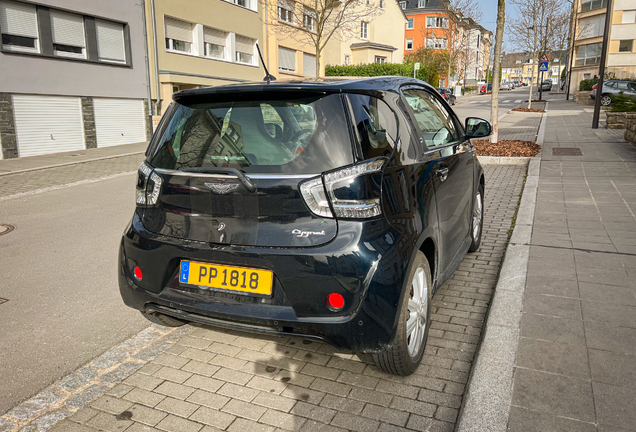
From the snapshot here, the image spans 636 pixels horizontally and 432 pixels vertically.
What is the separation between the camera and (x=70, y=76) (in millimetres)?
17828

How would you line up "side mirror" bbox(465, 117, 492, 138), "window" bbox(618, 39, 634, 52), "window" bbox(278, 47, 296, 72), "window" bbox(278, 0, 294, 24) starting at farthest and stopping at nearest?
"window" bbox(618, 39, 634, 52), "window" bbox(278, 47, 296, 72), "window" bbox(278, 0, 294, 24), "side mirror" bbox(465, 117, 492, 138)

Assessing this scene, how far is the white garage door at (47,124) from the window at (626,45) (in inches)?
2155

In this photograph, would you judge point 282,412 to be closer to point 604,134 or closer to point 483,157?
point 483,157

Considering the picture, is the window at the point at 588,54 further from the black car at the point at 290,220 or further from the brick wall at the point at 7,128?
the black car at the point at 290,220

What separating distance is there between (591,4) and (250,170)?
66.6 m

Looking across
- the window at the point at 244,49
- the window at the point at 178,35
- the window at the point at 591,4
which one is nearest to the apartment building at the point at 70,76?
the window at the point at 178,35

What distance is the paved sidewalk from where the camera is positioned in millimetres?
2646

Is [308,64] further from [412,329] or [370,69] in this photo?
[412,329]

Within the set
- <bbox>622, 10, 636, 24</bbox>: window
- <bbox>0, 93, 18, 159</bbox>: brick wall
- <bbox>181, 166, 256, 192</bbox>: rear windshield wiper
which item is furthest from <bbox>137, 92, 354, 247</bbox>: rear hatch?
<bbox>622, 10, 636, 24</bbox>: window

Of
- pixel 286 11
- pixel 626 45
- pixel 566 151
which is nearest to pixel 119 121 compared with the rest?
pixel 566 151

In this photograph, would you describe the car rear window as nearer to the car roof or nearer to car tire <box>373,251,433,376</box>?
the car roof

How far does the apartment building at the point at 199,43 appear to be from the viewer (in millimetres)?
21922

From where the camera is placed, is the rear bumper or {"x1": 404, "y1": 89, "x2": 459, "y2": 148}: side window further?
{"x1": 404, "y1": 89, "x2": 459, "y2": 148}: side window

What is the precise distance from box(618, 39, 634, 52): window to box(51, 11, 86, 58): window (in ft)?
177
